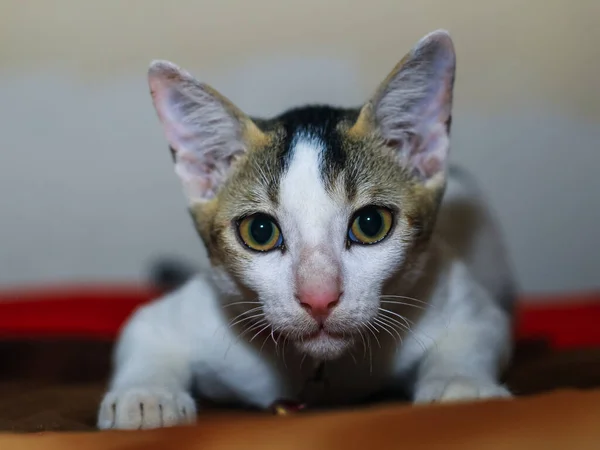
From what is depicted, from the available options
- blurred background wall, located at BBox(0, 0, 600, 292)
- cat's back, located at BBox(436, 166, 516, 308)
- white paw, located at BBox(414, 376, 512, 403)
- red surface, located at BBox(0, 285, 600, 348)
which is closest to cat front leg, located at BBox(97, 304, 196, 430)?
white paw, located at BBox(414, 376, 512, 403)

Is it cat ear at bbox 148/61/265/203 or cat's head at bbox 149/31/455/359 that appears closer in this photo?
cat's head at bbox 149/31/455/359

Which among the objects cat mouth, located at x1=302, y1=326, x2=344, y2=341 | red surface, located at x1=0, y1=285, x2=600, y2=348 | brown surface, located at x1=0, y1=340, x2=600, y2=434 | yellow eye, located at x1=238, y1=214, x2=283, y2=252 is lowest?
red surface, located at x1=0, y1=285, x2=600, y2=348

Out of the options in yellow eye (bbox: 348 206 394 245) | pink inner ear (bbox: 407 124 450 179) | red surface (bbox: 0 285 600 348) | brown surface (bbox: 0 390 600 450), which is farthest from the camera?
red surface (bbox: 0 285 600 348)

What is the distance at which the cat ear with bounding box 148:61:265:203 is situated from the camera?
3.54 feet

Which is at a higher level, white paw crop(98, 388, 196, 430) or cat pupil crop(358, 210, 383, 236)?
cat pupil crop(358, 210, 383, 236)

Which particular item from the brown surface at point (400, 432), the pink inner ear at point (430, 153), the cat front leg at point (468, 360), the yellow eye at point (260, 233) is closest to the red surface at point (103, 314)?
the cat front leg at point (468, 360)

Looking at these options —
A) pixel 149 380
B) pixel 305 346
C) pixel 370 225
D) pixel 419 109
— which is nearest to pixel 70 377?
pixel 149 380

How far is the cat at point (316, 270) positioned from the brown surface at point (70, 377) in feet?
0.21

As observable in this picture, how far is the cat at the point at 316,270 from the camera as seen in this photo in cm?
96

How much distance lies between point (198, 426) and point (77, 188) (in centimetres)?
156

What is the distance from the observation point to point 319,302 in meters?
0.90

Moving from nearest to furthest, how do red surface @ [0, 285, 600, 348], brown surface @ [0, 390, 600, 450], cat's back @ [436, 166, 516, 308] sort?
1. brown surface @ [0, 390, 600, 450]
2. cat's back @ [436, 166, 516, 308]
3. red surface @ [0, 285, 600, 348]

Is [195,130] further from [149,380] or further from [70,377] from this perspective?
[70,377]

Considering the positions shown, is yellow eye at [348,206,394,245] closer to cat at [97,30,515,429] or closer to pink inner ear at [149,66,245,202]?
cat at [97,30,515,429]
